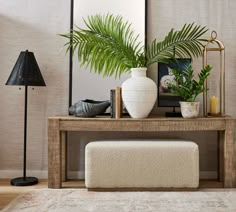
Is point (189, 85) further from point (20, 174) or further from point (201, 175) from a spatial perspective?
point (20, 174)

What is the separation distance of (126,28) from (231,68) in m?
1.02

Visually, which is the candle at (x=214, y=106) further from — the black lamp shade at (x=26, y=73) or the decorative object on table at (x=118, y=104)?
the black lamp shade at (x=26, y=73)

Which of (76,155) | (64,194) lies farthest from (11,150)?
(64,194)

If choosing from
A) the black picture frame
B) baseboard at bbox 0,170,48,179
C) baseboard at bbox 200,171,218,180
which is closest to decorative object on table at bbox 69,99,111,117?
the black picture frame

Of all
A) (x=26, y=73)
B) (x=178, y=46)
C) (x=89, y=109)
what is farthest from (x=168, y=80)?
(x=26, y=73)

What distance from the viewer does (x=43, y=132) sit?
3207 millimetres

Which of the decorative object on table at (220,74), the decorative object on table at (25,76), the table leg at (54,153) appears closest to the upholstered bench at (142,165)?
the table leg at (54,153)

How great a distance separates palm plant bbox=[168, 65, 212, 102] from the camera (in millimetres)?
2799

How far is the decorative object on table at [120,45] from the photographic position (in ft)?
9.72

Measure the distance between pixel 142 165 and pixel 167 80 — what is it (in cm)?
86

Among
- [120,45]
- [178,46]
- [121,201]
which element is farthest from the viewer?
[178,46]

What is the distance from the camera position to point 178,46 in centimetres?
306

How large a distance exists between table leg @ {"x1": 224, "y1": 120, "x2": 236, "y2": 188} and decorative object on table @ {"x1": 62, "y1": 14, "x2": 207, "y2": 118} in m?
0.76

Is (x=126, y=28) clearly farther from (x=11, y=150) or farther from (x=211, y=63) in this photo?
(x=11, y=150)
